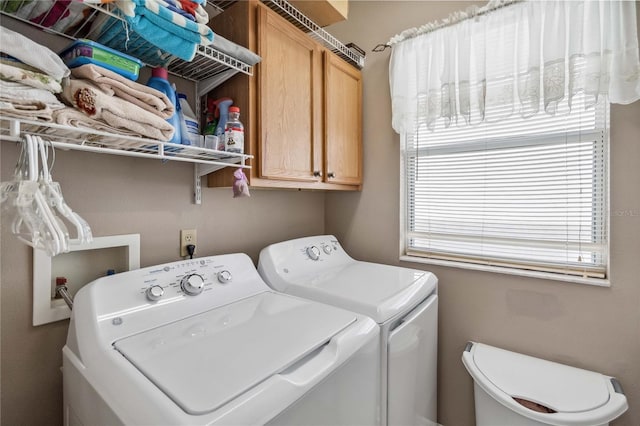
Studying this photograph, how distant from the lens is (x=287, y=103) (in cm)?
Result: 147

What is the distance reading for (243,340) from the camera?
0.88 m

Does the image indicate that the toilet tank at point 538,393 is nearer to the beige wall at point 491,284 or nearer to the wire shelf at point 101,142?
the beige wall at point 491,284

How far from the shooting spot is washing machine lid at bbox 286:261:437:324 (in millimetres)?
1198

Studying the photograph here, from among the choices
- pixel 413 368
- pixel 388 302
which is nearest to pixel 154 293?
pixel 388 302

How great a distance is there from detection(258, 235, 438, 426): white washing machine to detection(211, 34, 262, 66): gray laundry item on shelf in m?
0.89

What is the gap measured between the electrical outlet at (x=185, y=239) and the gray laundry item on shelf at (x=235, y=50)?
0.81m

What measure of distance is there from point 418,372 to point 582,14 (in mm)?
1819

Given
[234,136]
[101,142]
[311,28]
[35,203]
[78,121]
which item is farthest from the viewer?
[311,28]

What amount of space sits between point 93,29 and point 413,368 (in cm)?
180

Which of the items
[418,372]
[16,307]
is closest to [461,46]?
[418,372]

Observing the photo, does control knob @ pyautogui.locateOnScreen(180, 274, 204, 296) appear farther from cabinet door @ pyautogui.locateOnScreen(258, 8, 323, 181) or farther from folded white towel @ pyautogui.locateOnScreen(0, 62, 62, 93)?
folded white towel @ pyautogui.locateOnScreen(0, 62, 62, 93)

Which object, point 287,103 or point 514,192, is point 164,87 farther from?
point 514,192

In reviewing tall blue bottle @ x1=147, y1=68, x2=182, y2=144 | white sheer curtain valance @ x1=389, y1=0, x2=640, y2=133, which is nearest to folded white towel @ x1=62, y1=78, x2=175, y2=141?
tall blue bottle @ x1=147, y1=68, x2=182, y2=144

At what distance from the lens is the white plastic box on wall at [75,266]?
1.03 metres
